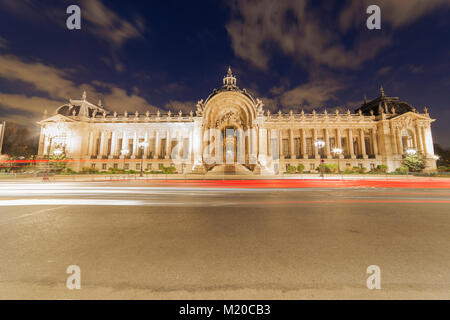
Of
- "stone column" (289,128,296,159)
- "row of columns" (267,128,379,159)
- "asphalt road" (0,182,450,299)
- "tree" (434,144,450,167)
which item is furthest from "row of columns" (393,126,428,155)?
"asphalt road" (0,182,450,299)

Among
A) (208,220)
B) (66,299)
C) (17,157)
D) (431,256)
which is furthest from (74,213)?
(17,157)

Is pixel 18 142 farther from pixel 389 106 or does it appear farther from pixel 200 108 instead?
pixel 389 106

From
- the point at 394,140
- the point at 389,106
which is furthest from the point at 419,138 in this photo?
the point at 389,106

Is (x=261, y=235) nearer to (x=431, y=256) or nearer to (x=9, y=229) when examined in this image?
(x=431, y=256)

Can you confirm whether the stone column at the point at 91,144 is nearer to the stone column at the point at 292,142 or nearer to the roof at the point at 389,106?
the stone column at the point at 292,142

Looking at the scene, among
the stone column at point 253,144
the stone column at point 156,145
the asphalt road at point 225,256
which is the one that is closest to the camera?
the asphalt road at point 225,256

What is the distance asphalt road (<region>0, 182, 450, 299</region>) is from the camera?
2172 mm

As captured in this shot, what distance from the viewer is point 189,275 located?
245 centimetres

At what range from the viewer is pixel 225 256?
119 inches

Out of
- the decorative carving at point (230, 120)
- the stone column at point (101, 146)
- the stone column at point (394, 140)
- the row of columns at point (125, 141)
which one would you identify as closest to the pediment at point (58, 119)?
the row of columns at point (125, 141)

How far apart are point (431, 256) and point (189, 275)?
13.1 feet

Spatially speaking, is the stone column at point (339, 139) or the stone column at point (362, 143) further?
the stone column at point (339, 139)

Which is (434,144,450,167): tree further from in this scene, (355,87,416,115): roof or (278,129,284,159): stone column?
(278,129,284,159): stone column

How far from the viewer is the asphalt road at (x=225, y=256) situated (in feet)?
7.13
